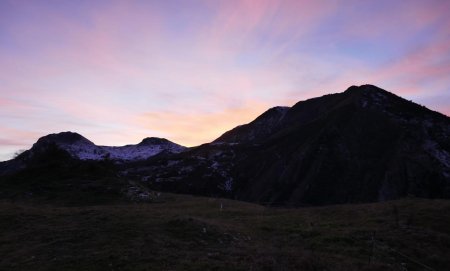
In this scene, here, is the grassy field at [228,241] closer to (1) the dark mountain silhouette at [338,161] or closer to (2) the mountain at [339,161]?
(1) the dark mountain silhouette at [338,161]

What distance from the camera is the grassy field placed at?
22172 millimetres

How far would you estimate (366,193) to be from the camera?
316ft

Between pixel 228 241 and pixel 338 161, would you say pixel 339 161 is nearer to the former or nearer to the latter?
pixel 338 161

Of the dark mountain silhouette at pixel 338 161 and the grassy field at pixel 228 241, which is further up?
the dark mountain silhouette at pixel 338 161

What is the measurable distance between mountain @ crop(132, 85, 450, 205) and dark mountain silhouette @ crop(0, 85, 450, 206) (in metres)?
0.23

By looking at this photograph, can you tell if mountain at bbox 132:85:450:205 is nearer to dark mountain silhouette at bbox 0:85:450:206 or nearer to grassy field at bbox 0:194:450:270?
dark mountain silhouette at bbox 0:85:450:206

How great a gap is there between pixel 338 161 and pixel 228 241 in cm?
8709

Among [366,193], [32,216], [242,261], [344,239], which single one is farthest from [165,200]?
[366,193]

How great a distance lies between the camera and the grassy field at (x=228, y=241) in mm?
22172

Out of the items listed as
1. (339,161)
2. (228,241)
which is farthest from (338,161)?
(228,241)

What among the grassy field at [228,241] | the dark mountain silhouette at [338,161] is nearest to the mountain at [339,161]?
the dark mountain silhouette at [338,161]

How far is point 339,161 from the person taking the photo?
110 m

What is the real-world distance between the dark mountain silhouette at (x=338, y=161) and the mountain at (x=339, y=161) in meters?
0.23

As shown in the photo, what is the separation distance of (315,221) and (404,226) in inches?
299
